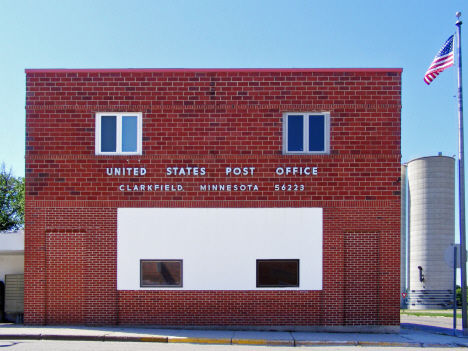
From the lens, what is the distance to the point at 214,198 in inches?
516

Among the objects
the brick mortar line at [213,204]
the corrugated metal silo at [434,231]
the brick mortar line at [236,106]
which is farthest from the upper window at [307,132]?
the corrugated metal silo at [434,231]

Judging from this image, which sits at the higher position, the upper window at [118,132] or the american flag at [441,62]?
the american flag at [441,62]

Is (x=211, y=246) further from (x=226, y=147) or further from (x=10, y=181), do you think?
(x=10, y=181)

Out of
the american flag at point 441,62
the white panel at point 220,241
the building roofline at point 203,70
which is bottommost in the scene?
the white panel at point 220,241

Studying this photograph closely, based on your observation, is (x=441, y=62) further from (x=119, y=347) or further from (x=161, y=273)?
(x=119, y=347)

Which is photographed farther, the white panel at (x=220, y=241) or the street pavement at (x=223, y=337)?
the white panel at (x=220, y=241)

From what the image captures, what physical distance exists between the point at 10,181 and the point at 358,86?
3445 centimetres

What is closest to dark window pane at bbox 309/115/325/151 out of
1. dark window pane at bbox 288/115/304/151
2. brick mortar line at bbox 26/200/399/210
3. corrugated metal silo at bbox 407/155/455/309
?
dark window pane at bbox 288/115/304/151

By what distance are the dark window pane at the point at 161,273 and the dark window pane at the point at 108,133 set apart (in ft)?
11.4

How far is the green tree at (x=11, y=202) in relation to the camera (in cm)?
3803

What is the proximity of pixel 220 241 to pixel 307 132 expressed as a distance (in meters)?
4.07

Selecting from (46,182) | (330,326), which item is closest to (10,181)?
(46,182)

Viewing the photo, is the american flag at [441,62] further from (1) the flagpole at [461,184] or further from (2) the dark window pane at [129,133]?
(2) the dark window pane at [129,133]

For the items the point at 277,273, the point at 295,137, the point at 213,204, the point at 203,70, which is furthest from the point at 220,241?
the point at 203,70
